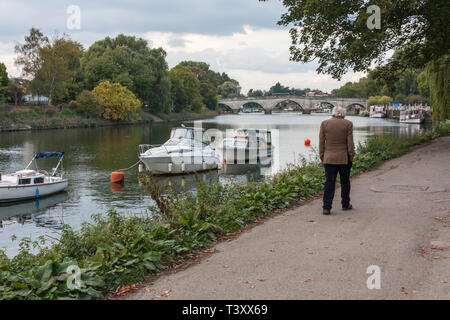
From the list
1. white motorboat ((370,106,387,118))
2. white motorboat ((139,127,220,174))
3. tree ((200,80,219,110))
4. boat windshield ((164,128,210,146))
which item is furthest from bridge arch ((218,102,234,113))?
white motorboat ((139,127,220,174))

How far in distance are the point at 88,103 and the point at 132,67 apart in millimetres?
15784

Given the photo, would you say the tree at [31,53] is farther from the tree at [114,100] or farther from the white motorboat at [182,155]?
the white motorboat at [182,155]

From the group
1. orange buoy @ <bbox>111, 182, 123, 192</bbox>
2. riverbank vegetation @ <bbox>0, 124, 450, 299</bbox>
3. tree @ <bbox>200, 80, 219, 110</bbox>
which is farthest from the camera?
tree @ <bbox>200, 80, 219, 110</bbox>

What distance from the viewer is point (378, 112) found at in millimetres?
122125

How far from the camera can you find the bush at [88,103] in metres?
76.6

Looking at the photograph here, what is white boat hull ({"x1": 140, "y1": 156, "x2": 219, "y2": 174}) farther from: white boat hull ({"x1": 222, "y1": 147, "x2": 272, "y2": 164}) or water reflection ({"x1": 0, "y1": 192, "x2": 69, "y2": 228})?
water reflection ({"x1": 0, "y1": 192, "x2": 69, "y2": 228})

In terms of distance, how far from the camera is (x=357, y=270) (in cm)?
571

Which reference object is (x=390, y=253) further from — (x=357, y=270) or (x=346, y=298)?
(x=346, y=298)

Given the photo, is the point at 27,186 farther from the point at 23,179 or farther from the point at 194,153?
the point at 194,153

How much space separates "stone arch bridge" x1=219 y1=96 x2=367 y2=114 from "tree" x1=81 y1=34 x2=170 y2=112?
5940 centimetres

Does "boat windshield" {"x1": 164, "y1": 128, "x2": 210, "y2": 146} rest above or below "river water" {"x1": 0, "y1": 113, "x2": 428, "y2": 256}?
above

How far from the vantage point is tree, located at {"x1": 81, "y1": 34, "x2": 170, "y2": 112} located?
85.6 m
